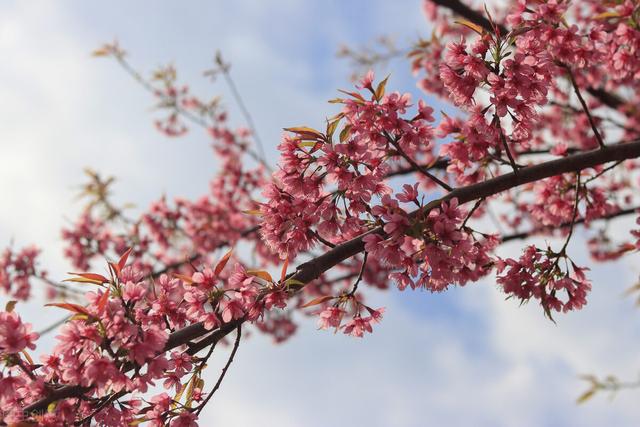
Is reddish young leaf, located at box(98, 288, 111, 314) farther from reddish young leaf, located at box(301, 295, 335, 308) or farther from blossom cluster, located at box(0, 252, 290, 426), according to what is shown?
reddish young leaf, located at box(301, 295, 335, 308)

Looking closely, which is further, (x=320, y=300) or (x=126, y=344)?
(x=320, y=300)

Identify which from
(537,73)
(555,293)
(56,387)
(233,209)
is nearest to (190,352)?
(56,387)

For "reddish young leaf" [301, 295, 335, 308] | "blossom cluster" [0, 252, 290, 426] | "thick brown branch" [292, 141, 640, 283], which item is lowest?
"blossom cluster" [0, 252, 290, 426]

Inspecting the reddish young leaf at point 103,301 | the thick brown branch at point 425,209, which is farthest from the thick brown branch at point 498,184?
the reddish young leaf at point 103,301

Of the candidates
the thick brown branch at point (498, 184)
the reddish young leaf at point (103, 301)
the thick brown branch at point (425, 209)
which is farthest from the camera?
the thick brown branch at point (498, 184)

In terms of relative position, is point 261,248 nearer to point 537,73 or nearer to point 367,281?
point 367,281

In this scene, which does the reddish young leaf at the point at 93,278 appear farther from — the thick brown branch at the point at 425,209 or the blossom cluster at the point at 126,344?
the thick brown branch at the point at 425,209

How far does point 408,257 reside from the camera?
9.06 feet

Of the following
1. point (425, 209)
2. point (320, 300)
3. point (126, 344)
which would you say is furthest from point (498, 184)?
point (126, 344)

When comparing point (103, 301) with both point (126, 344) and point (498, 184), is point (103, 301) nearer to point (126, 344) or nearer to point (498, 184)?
point (126, 344)

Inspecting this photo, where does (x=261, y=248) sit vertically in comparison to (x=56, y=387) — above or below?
above

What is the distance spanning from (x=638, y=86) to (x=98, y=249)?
27.6 ft

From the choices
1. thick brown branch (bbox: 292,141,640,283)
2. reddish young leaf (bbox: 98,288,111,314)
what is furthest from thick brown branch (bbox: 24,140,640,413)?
reddish young leaf (bbox: 98,288,111,314)

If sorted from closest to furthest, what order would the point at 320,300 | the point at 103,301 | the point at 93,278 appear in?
the point at 103,301 → the point at 93,278 → the point at 320,300
